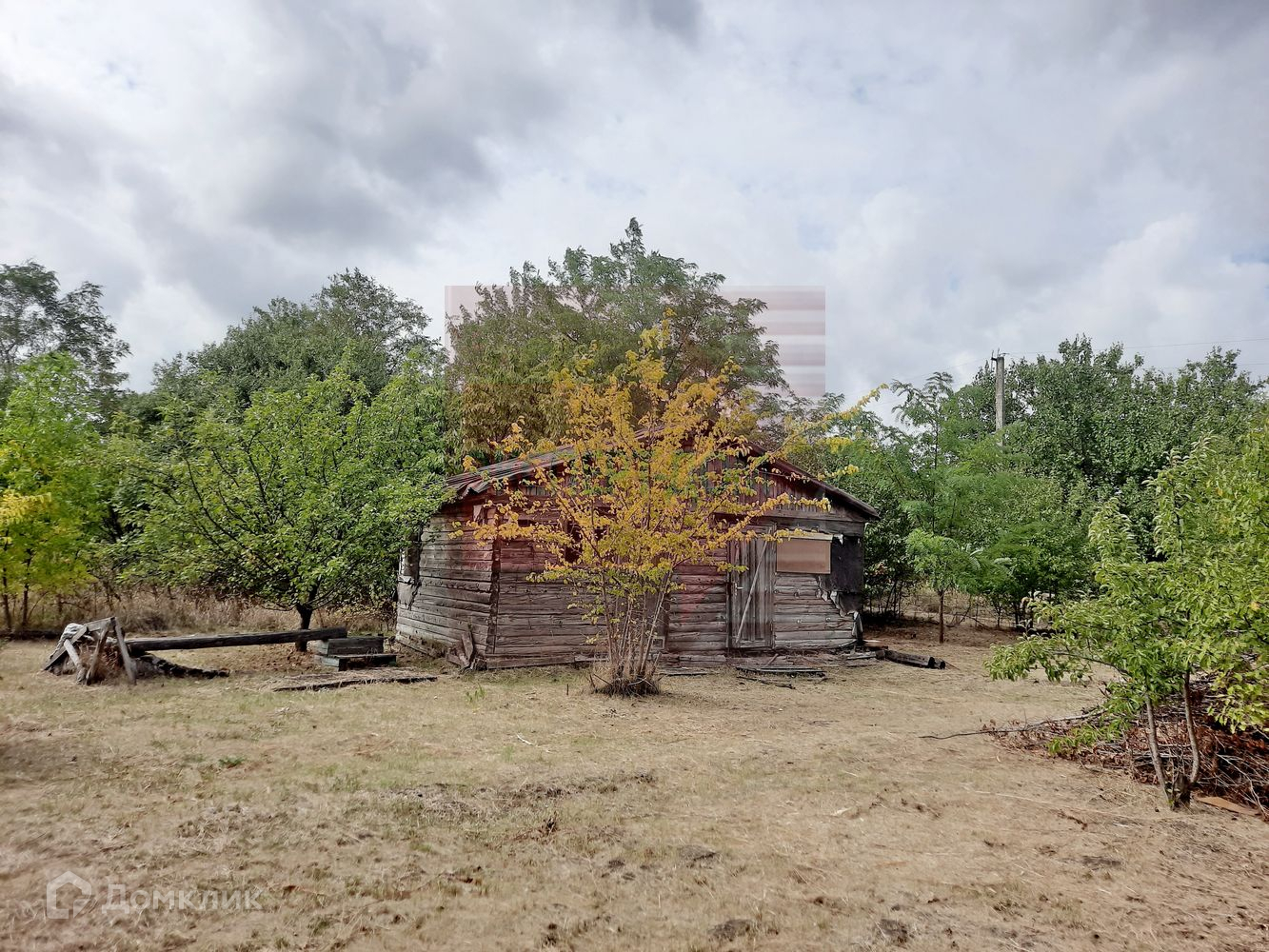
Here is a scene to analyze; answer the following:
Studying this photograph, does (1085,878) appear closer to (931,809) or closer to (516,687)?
(931,809)

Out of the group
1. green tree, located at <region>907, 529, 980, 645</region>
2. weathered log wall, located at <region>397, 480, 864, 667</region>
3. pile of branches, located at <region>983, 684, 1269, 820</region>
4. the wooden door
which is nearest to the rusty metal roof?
weathered log wall, located at <region>397, 480, 864, 667</region>

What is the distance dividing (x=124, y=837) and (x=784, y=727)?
6932mm

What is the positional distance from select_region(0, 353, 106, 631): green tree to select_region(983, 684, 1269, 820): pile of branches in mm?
16101

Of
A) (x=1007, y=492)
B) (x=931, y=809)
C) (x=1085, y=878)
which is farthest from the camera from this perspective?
(x=1007, y=492)

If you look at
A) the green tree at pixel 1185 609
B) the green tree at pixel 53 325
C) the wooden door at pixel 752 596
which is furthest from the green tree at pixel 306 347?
the green tree at pixel 1185 609

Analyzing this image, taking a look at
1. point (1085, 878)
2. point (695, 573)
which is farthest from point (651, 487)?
point (1085, 878)

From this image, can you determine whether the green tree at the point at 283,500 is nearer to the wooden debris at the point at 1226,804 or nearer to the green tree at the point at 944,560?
the green tree at the point at 944,560

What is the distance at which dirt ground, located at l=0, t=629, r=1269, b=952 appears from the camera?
406cm

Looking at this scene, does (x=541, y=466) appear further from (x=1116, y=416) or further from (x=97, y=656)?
(x=1116, y=416)

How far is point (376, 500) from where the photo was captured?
45.9ft

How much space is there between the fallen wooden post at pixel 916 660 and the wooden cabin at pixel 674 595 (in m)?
0.90

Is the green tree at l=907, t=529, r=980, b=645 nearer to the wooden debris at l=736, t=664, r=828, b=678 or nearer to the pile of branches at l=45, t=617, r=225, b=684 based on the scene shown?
the wooden debris at l=736, t=664, r=828, b=678

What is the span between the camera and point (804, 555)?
1680 cm

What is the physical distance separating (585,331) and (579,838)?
2555 centimetres
